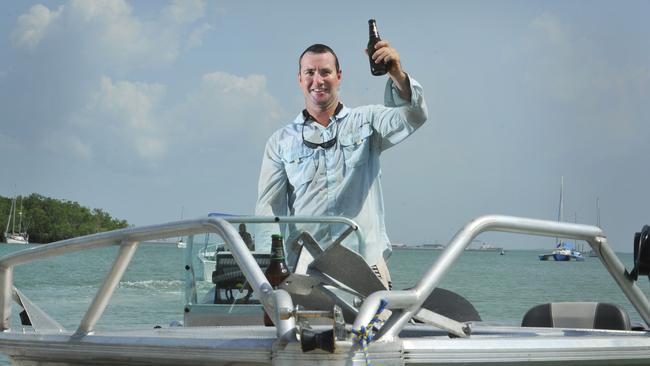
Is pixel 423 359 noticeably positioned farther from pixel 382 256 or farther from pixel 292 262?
pixel 382 256

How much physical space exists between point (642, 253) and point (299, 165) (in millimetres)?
2192

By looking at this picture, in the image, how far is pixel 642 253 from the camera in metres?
3.79

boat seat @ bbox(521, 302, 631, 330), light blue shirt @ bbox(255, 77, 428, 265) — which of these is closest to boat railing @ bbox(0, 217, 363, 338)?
light blue shirt @ bbox(255, 77, 428, 265)

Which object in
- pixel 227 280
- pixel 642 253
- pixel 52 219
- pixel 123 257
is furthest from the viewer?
pixel 52 219

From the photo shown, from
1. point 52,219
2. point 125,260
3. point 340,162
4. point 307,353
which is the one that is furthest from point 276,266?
point 52,219

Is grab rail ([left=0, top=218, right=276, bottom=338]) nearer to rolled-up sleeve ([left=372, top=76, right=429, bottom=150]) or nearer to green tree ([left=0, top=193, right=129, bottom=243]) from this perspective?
rolled-up sleeve ([left=372, top=76, right=429, bottom=150])

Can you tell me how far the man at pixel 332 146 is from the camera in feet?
17.5

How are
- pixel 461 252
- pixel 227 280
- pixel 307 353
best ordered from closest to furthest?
pixel 307 353 → pixel 461 252 → pixel 227 280

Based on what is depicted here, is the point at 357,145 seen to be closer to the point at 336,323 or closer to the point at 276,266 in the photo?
the point at 276,266

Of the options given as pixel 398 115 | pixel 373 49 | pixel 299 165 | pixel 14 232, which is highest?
pixel 373 49

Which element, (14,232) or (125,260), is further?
(14,232)

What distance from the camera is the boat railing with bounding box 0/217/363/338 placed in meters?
2.93

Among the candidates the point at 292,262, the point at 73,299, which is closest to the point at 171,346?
the point at 292,262

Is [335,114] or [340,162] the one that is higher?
[335,114]
